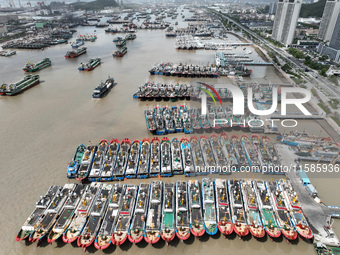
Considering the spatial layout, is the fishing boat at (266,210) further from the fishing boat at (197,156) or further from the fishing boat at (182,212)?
the fishing boat at (182,212)

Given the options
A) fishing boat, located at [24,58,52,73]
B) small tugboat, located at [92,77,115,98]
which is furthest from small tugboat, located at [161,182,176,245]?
fishing boat, located at [24,58,52,73]

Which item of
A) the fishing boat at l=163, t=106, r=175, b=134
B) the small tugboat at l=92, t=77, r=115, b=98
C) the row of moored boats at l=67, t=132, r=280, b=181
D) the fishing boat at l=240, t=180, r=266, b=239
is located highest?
the small tugboat at l=92, t=77, r=115, b=98

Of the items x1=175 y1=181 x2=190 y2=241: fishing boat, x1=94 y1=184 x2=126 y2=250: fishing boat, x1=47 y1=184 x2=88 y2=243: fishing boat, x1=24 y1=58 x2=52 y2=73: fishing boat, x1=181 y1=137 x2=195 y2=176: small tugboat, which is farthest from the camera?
x1=24 y1=58 x2=52 y2=73: fishing boat

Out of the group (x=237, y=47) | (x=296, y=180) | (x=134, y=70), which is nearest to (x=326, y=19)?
(x=237, y=47)

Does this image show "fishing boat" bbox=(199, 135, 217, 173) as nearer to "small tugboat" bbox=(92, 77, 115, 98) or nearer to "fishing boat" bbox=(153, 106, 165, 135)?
"fishing boat" bbox=(153, 106, 165, 135)

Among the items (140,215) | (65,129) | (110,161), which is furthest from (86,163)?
(65,129)

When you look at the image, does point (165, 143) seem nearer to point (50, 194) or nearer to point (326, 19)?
point (50, 194)
